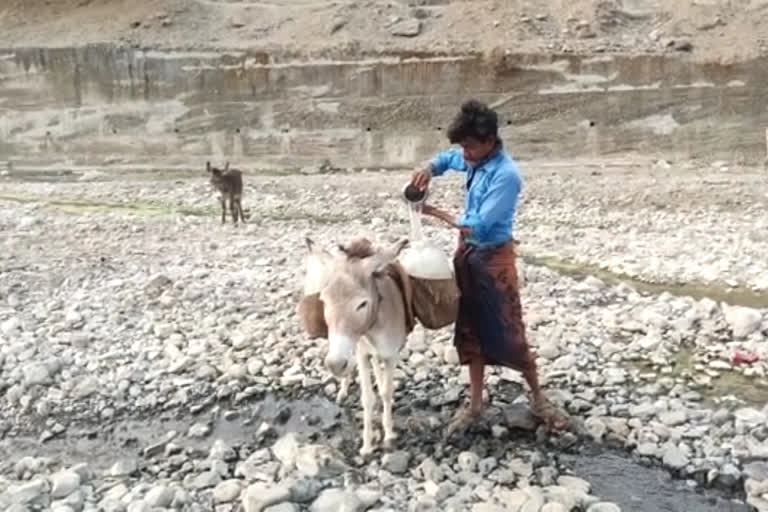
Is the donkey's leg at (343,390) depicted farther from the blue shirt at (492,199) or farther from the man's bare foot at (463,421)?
the blue shirt at (492,199)

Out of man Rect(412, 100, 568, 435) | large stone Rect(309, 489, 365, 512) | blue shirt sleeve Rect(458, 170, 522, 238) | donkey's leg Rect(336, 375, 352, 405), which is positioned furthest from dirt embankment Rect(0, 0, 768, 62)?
large stone Rect(309, 489, 365, 512)

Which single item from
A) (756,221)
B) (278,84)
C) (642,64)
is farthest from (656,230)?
(278,84)

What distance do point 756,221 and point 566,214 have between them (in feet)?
12.1

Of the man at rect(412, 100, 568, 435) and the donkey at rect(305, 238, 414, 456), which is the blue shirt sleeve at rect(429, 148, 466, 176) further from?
the donkey at rect(305, 238, 414, 456)

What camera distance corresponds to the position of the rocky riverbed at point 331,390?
5.80 metres

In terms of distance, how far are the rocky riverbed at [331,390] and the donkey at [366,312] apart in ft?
1.82

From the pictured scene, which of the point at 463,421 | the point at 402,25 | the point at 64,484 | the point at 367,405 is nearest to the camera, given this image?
the point at 64,484

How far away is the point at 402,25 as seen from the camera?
29906mm

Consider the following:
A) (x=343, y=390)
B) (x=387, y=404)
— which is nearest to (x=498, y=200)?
(x=387, y=404)

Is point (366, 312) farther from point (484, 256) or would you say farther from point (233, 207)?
point (233, 207)

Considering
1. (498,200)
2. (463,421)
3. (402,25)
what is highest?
(402,25)

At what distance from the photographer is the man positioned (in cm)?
551

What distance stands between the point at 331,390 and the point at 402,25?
24293 millimetres

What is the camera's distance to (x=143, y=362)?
8.34 meters
